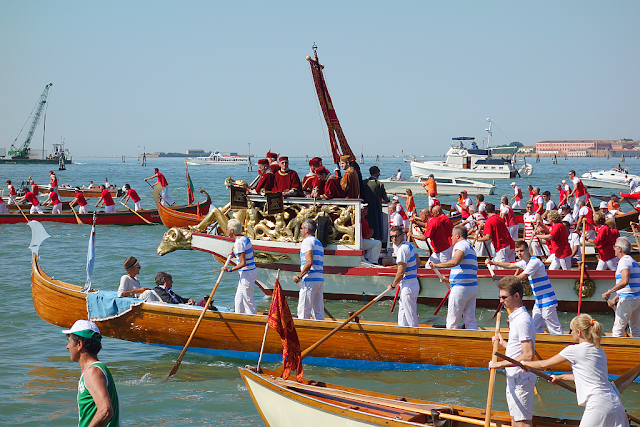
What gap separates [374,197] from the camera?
1430 cm

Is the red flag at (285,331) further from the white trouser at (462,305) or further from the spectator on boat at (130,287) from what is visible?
the spectator on boat at (130,287)

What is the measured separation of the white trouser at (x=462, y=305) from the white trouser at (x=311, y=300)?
7.08 ft

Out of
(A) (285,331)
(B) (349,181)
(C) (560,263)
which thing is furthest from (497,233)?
(A) (285,331)

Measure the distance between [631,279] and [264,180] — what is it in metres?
7.67

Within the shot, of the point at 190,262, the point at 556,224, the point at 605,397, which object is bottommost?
the point at 190,262

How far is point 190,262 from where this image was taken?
71.7ft

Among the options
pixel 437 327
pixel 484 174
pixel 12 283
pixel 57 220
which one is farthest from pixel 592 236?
pixel 484 174

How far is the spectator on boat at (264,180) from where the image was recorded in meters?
13.5

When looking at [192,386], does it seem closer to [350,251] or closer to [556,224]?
[350,251]

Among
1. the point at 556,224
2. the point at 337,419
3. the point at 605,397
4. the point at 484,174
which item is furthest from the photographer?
the point at 484,174

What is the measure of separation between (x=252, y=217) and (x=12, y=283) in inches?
321

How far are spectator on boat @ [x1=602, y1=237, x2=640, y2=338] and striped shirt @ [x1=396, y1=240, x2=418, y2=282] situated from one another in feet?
9.38

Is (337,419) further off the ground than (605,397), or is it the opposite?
(605,397)

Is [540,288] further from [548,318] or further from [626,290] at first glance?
[626,290]
